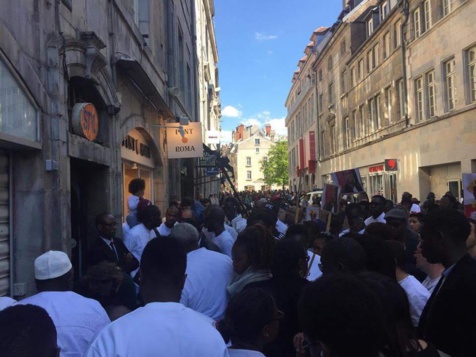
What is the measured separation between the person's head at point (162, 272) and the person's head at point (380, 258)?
1546mm

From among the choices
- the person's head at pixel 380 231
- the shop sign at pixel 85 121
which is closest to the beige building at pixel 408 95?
the person's head at pixel 380 231

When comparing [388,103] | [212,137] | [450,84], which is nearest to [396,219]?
[450,84]

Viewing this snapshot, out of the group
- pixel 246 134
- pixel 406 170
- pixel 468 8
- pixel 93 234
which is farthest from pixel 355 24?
pixel 246 134

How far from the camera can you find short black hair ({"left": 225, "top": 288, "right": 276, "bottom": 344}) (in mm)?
2385

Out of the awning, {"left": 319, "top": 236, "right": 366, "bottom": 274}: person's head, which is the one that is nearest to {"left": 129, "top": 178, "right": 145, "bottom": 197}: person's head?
the awning

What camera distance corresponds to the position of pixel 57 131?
5652 millimetres

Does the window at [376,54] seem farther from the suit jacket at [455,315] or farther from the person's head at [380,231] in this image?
the suit jacket at [455,315]

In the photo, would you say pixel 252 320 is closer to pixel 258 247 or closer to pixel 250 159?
pixel 258 247

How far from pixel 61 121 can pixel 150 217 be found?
1.59m

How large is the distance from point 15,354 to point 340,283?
1.20 m

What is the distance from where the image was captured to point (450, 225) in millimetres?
2973

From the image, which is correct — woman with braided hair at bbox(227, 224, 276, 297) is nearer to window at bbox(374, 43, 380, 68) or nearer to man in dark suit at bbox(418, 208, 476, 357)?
man in dark suit at bbox(418, 208, 476, 357)

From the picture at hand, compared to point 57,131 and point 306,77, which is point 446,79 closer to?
point 57,131

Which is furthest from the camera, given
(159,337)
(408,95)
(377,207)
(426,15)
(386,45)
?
(386,45)
